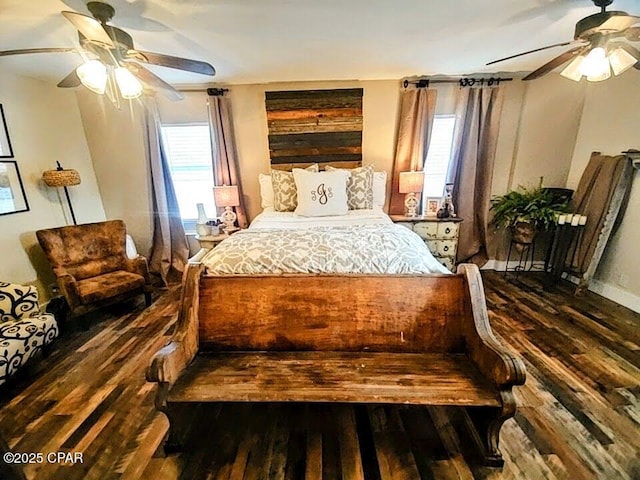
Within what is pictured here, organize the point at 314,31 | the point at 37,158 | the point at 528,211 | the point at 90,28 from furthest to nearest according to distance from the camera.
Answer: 1. the point at 528,211
2. the point at 37,158
3. the point at 314,31
4. the point at 90,28

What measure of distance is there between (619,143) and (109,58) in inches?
175

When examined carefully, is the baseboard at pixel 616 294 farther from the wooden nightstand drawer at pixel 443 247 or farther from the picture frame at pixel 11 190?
the picture frame at pixel 11 190

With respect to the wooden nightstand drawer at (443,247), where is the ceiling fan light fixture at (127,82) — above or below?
above

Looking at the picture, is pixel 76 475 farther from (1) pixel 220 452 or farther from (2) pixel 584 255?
(2) pixel 584 255

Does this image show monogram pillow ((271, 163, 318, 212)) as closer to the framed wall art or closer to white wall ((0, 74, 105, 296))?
the framed wall art

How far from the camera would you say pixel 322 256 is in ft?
6.84

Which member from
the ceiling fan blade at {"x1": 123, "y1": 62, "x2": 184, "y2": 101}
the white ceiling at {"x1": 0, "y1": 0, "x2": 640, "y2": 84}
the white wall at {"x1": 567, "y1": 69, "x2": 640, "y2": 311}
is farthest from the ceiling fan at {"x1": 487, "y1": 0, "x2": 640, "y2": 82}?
the ceiling fan blade at {"x1": 123, "y1": 62, "x2": 184, "y2": 101}

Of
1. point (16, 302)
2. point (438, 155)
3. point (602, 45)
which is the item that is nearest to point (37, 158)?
point (16, 302)

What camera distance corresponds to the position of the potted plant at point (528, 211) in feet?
11.1

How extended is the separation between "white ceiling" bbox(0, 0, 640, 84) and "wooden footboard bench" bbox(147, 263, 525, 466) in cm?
164

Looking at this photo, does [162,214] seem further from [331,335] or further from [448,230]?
[448,230]

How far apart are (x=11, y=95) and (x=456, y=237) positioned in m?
4.79

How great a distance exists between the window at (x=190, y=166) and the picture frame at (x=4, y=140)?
1.37m

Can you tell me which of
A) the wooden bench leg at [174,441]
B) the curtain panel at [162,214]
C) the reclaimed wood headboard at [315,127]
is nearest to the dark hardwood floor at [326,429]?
the wooden bench leg at [174,441]
